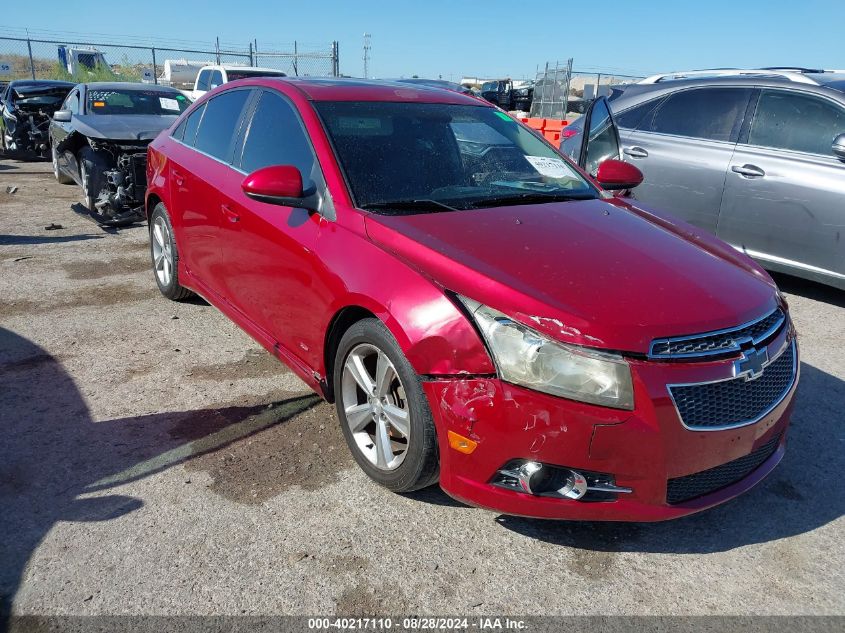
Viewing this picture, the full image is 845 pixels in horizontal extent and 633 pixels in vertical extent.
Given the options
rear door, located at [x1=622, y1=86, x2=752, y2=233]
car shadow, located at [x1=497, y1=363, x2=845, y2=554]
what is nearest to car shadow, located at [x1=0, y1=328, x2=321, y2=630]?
car shadow, located at [x1=497, y1=363, x2=845, y2=554]

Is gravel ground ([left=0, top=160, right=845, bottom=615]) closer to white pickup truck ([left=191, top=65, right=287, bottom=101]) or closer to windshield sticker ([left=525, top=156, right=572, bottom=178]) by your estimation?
windshield sticker ([left=525, top=156, right=572, bottom=178])

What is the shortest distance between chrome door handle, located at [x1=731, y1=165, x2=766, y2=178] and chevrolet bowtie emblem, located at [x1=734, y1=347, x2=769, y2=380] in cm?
365

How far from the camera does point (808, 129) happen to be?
5613mm

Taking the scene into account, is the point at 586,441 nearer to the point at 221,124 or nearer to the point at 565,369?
the point at 565,369

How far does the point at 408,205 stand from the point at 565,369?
3.98 ft

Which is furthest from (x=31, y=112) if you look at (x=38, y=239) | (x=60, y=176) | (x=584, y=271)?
(x=584, y=271)

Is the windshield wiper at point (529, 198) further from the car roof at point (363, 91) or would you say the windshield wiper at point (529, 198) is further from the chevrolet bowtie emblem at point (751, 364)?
the chevrolet bowtie emblem at point (751, 364)

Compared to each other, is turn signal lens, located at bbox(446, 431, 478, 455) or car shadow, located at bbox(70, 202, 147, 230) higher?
turn signal lens, located at bbox(446, 431, 478, 455)

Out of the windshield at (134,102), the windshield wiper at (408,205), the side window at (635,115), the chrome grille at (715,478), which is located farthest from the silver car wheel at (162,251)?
the windshield at (134,102)

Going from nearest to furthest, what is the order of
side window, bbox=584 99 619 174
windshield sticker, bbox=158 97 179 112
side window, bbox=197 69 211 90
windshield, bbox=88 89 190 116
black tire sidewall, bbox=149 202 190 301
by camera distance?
black tire sidewall, bbox=149 202 190 301
side window, bbox=584 99 619 174
windshield, bbox=88 89 190 116
windshield sticker, bbox=158 97 179 112
side window, bbox=197 69 211 90

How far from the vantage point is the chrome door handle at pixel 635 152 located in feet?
21.1

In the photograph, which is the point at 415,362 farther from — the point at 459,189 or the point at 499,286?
the point at 459,189

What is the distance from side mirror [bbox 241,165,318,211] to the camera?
315 cm

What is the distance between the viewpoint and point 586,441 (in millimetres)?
2312
